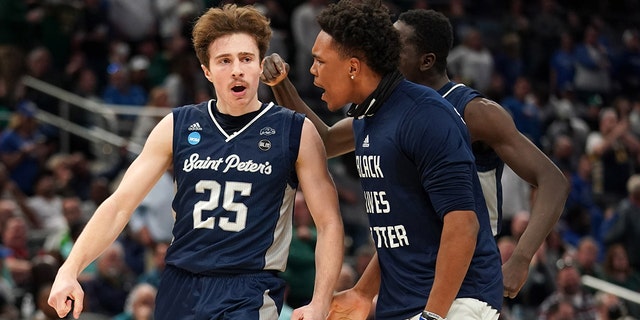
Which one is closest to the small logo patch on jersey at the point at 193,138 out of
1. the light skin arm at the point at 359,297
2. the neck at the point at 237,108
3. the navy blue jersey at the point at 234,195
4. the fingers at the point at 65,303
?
the navy blue jersey at the point at 234,195

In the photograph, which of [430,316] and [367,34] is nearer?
[430,316]

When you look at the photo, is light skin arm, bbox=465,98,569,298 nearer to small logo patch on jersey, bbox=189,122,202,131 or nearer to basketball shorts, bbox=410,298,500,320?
basketball shorts, bbox=410,298,500,320

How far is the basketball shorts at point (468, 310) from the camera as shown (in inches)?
176

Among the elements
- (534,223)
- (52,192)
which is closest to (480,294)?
(534,223)

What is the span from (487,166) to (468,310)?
0.87 metres

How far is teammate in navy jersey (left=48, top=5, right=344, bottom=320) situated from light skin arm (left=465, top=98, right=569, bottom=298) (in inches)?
28.3

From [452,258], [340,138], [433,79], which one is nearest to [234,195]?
[340,138]

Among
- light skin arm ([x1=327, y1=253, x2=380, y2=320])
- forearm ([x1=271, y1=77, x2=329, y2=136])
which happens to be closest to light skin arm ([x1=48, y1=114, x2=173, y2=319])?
forearm ([x1=271, y1=77, x2=329, y2=136])

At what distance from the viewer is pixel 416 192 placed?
4.51 m

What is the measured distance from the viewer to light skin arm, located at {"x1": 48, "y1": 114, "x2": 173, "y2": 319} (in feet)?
15.5

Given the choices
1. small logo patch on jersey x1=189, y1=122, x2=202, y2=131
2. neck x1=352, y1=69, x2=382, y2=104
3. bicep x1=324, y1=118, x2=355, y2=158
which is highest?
neck x1=352, y1=69, x2=382, y2=104

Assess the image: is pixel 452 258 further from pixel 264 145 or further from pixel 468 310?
pixel 264 145

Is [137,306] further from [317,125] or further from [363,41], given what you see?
[363,41]

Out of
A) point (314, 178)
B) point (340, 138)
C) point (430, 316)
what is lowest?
point (430, 316)
